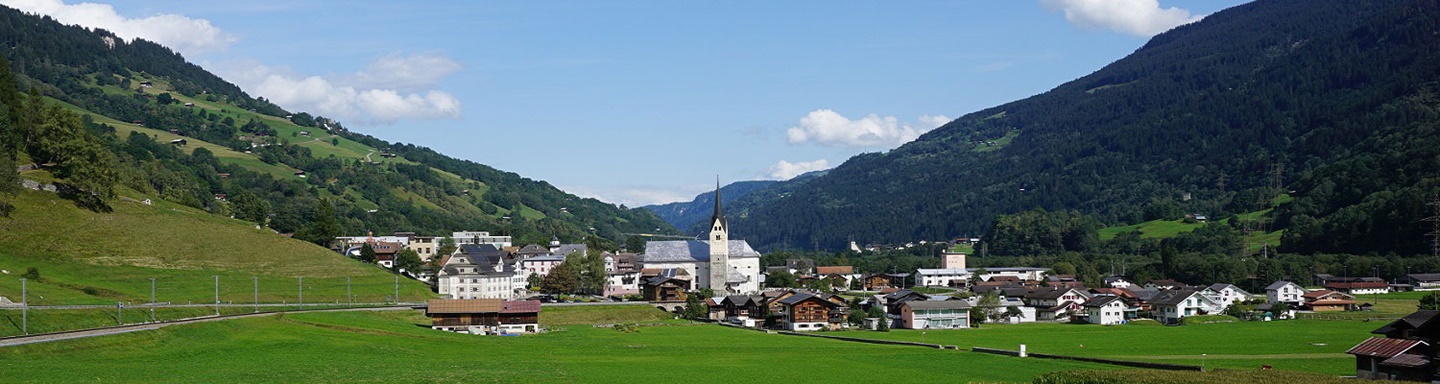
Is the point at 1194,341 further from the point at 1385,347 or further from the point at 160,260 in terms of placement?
the point at 160,260

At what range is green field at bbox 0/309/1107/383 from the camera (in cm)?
4456

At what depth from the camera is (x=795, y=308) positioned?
301 ft

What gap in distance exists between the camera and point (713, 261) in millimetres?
135750

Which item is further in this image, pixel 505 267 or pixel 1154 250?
pixel 1154 250

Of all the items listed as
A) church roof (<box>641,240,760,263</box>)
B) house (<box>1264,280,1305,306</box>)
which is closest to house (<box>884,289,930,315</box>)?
house (<box>1264,280,1305,306</box>)

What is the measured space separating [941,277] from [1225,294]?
55992 mm

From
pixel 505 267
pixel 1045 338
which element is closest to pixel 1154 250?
pixel 505 267

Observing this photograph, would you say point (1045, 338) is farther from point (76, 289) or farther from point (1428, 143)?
point (1428, 143)

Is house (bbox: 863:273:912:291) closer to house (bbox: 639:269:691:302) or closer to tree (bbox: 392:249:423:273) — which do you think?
house (bbox: 639:269:691:302)

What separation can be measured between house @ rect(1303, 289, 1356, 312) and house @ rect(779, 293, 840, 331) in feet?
147

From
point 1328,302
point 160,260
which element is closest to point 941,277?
point 1328,302

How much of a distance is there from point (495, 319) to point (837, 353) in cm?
2986

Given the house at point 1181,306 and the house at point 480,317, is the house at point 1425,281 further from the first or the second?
the house at point 480,317

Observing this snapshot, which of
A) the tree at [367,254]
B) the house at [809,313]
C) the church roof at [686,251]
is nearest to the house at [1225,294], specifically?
the house at [809,313]
